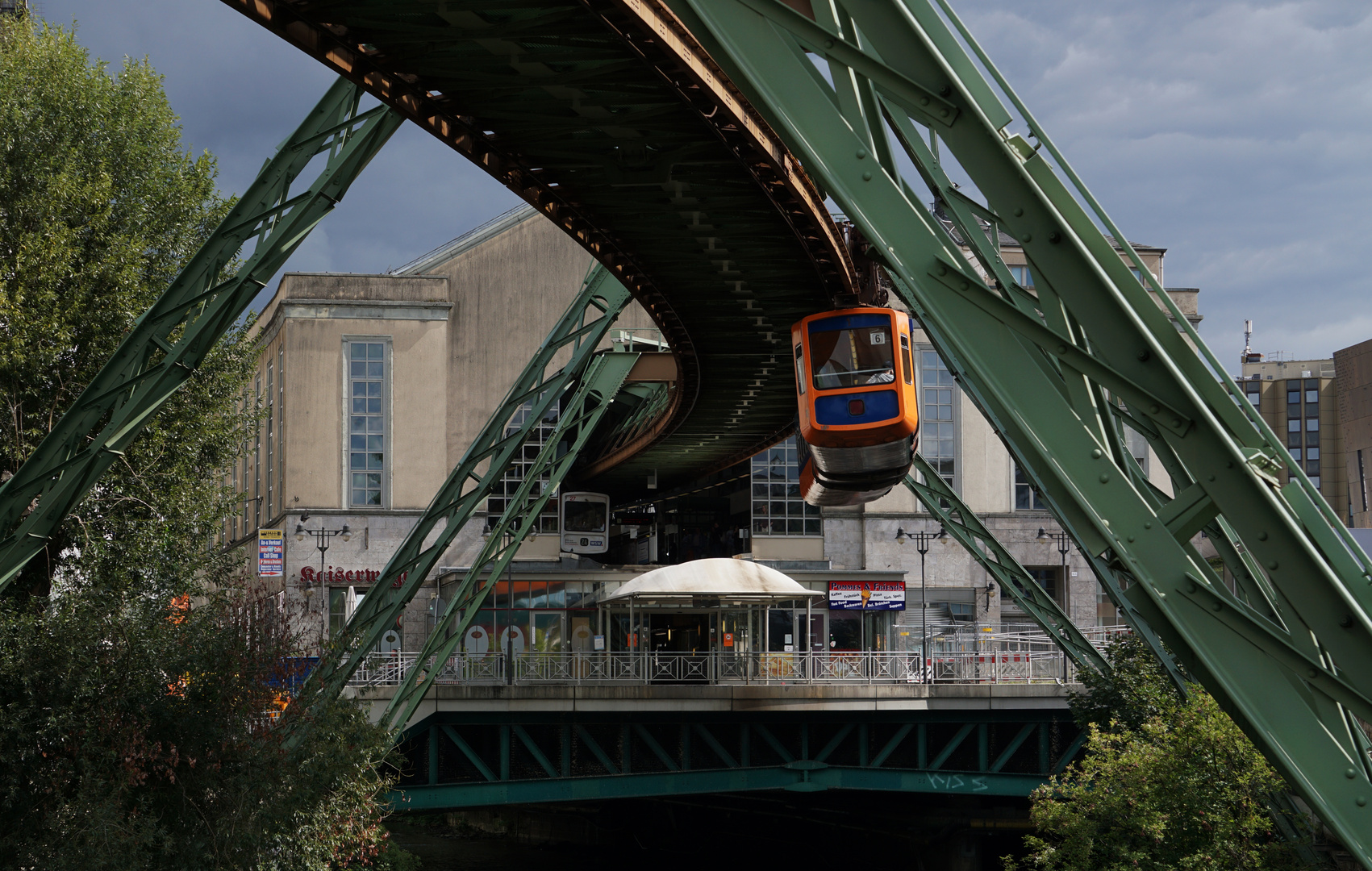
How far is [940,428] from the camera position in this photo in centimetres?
5025

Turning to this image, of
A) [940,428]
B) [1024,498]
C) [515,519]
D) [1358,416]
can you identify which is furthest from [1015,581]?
[1358,416]

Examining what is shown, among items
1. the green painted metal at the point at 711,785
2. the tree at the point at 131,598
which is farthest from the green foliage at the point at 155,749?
the green painted metal at the point at 711,785

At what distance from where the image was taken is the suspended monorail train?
20.4m

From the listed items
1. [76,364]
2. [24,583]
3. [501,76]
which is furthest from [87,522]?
[501,76]

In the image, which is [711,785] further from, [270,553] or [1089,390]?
[1089,390]

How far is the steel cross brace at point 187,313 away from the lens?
15.3 metres

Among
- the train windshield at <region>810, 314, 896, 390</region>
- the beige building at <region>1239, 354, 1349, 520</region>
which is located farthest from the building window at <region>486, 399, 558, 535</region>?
the beige building at <region>1239, 354, 1349, 520</region>

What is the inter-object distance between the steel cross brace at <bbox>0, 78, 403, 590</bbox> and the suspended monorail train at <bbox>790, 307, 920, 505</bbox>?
8337 millimetres

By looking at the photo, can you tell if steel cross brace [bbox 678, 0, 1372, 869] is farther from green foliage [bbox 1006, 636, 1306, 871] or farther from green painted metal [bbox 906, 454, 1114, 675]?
green painted metal [bbox 906, 454, 1114, 675]

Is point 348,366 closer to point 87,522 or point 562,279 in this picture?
point 562,279

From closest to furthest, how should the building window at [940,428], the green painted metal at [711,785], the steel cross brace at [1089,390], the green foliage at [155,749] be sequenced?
the steel cross brace at [1089,390]
the green foliage at [155,749]
the green painted metal at [711,785]
the building window at [940,428]

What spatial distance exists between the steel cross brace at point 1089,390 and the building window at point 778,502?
42.6m

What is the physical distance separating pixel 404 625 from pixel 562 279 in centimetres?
1519

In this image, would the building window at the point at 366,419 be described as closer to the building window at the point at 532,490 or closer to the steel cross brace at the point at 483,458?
the building window at the point at 532,490
